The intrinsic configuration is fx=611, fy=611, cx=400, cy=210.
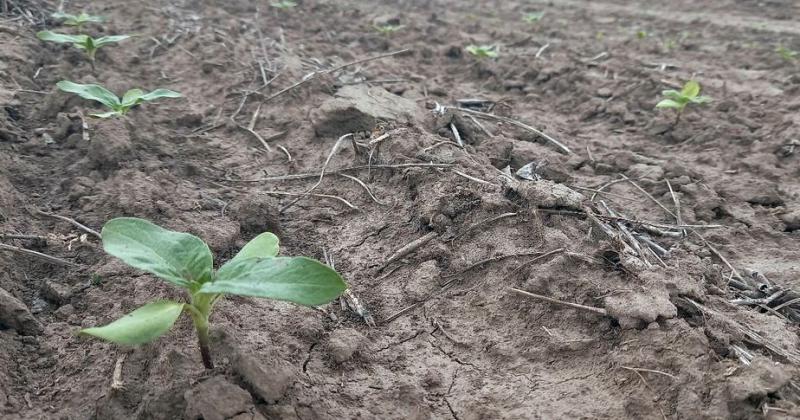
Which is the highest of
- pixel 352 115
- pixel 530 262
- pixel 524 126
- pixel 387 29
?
pixel 530 262

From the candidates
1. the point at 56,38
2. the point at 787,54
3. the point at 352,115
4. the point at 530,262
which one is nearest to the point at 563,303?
the point at 530,262

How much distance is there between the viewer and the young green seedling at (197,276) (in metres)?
1.31

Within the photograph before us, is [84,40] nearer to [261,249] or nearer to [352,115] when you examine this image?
[352,115]

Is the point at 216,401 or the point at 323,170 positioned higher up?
the point at 216,401

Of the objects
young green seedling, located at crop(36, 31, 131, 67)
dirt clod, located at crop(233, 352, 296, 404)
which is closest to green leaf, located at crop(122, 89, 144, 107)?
young green seedling, located at crop(36, 31, 131, 67)

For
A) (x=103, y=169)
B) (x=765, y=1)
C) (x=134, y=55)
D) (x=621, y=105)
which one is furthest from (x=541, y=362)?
(x=765, y=1)

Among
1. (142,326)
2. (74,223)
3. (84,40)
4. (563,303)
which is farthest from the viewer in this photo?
(84,40)

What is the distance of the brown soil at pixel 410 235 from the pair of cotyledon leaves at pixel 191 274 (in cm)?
21

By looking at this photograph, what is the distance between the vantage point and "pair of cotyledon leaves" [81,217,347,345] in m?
1.30

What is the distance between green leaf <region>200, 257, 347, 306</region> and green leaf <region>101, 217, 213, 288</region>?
3.5 inches

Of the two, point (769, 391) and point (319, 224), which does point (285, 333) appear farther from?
point (769, 391)

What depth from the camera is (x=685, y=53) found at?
5359 mm

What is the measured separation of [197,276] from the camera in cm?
147

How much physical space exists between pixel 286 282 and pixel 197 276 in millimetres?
259
